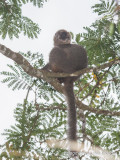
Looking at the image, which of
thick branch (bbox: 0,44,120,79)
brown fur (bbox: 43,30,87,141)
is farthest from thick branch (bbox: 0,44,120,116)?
brown fur (bbox: 43,30,87,141)

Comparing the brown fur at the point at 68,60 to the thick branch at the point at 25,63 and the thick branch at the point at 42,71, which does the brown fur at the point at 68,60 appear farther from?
the thick branch at the point at 25,63

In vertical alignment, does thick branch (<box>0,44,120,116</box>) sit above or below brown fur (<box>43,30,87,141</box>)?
below

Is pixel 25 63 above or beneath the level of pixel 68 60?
beneath

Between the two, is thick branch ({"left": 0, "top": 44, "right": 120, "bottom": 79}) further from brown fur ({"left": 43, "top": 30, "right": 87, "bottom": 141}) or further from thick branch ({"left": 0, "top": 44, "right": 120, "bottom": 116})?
brown fur ({"left": 43, "top": 30, "right": 87, "bottom": 141})

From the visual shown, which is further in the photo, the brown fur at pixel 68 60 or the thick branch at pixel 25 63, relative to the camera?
the brown fur at pixel 68 60

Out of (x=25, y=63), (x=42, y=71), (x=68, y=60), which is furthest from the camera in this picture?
(x=68, y=60)

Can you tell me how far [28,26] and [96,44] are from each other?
1.25 m

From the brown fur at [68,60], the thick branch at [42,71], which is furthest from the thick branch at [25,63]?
the brown fur at [68,60]

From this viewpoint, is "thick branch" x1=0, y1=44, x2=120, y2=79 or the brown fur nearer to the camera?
"thick branch" x1=0, y1=44, x2=120, y2=79

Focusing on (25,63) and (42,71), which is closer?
(25,63)

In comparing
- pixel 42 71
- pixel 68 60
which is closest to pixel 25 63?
pixel 42 71

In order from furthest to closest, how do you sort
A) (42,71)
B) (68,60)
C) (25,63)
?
(68,60) → (42,71) → (25,63)

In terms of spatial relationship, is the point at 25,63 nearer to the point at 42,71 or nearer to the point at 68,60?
the point at 42,71

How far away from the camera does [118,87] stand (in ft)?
11.5
